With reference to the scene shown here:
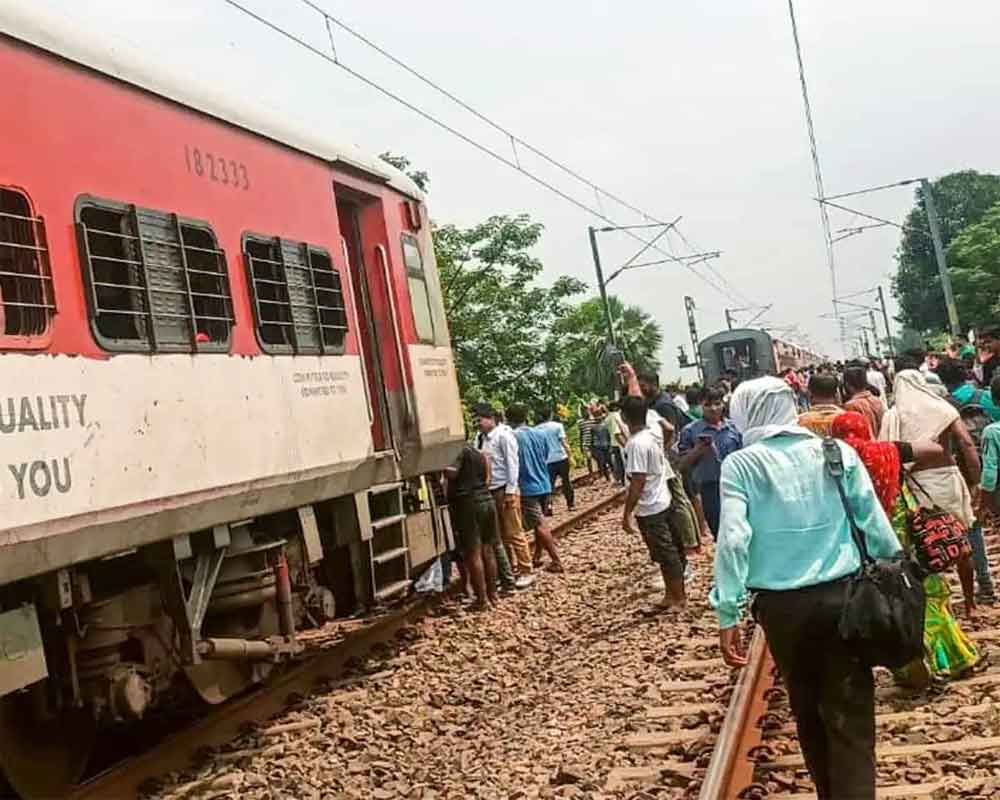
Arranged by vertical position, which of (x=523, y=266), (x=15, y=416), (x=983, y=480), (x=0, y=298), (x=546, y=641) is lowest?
(x=546, y=641)

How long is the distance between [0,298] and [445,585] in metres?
7.78

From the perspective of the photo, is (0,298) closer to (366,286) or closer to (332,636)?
(366,286)

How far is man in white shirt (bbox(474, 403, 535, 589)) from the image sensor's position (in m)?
A: 13.0

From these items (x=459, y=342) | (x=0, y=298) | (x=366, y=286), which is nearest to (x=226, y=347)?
(x=0, y=298)

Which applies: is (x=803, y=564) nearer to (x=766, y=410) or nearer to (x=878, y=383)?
(x=766, y=410)

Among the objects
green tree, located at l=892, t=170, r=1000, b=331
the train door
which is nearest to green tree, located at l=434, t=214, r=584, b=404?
the train door

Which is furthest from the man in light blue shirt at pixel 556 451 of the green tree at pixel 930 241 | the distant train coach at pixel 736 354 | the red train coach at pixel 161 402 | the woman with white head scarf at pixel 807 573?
the green tree at pixel 930 241

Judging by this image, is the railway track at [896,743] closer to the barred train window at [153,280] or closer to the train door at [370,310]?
the barred train window at [153,280]

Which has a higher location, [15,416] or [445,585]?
[15,416]

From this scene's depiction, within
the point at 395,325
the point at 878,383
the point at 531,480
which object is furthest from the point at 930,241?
the point at 395,325

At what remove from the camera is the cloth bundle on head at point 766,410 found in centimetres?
454

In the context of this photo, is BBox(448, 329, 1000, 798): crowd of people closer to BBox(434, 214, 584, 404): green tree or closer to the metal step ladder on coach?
the metal step ladder on coach

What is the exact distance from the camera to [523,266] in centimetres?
3081

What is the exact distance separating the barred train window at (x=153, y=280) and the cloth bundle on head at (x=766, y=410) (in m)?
3.18
